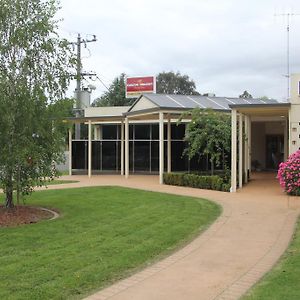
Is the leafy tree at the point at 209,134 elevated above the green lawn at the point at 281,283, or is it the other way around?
the leafy tree at the point at 209,134

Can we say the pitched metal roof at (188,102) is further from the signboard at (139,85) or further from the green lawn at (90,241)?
the signboard at (139,85)

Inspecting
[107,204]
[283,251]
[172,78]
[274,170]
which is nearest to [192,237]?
[283,251]

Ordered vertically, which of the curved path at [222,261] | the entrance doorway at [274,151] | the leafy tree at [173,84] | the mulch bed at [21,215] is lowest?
the curved path at [222,261]

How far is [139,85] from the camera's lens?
159 feet

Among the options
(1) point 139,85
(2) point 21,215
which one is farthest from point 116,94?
(2) point 21,215

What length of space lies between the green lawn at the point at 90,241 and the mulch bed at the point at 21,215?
0.51m

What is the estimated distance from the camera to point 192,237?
30.7 ft

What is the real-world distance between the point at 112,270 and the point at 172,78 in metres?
64.2

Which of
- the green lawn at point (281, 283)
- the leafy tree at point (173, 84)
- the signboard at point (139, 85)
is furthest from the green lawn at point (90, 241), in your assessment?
the leafy tree at point (173, 84)

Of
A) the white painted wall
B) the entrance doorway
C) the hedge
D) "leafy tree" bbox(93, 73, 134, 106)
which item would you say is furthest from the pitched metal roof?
"leafy tree" bbox(93, 73, 134, 106)

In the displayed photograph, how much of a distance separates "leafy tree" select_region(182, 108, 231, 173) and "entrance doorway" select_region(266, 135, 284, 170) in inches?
353

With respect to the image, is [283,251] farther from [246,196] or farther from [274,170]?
[274,170]

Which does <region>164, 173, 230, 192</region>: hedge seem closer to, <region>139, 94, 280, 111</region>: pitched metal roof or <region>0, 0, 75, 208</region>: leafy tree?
<region>139, 94, 280, 111</region>: pitched metal roof

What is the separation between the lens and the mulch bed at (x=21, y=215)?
37.1ft
